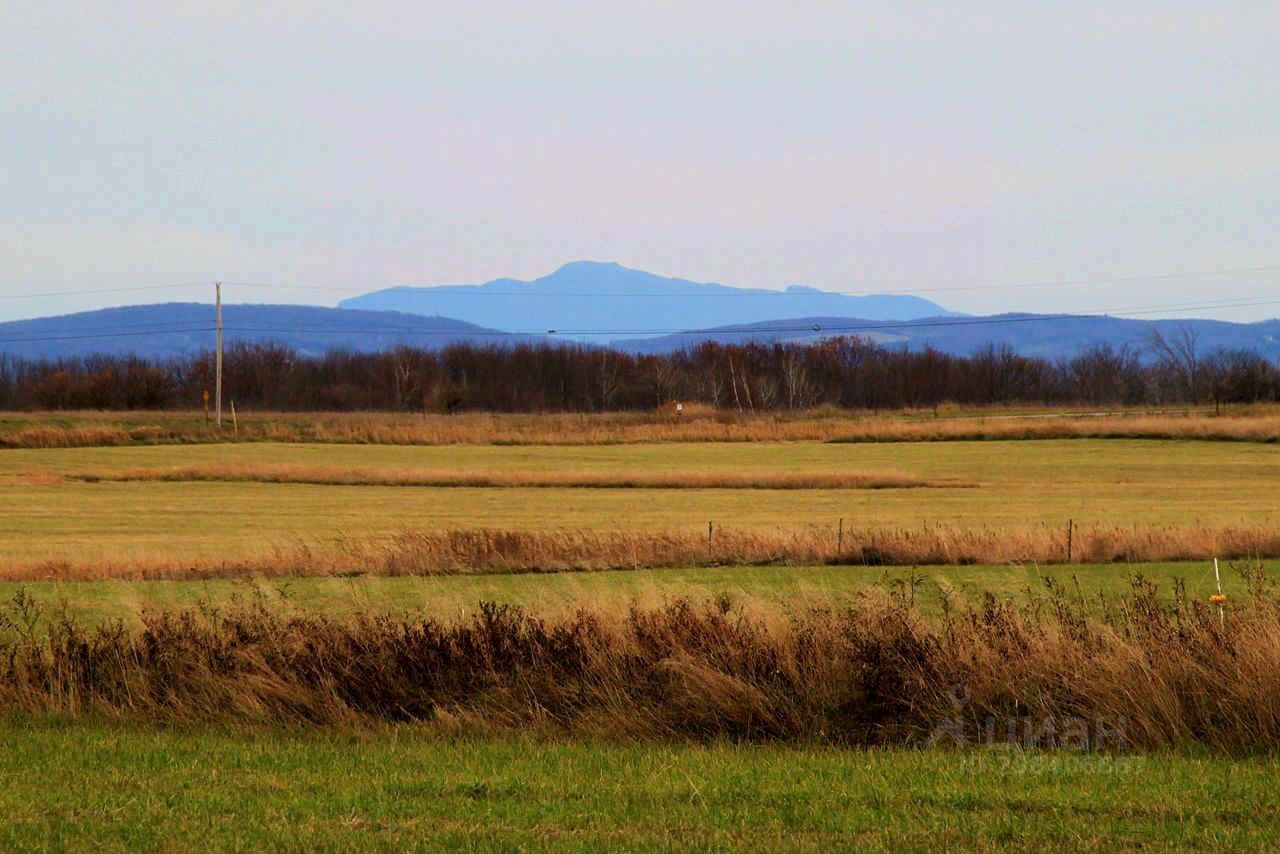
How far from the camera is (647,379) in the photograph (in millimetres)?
165125

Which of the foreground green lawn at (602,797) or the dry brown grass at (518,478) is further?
the dry brown grass at (518,478)

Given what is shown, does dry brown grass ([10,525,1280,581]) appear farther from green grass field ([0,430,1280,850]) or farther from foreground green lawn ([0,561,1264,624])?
green grass field ([0,430,1280,850])

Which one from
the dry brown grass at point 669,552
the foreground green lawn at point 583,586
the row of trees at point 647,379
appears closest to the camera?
the foreground green lawn at point 583,586

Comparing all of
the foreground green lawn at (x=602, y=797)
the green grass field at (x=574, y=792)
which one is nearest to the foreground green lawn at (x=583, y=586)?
the green grass field at (x=574, y=792)

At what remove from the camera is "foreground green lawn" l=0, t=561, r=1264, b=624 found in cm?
1878

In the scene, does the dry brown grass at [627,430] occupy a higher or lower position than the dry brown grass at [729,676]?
lower

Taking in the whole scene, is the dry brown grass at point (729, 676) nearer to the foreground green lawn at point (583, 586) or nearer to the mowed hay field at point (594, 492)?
the foreground green lawn at point (583, 586)

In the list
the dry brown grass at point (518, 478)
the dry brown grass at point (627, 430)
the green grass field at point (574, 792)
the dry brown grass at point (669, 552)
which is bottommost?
the dry brown grass at point (518, 478)

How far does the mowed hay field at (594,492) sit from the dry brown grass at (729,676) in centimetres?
1742

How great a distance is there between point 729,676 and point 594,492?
144 ft

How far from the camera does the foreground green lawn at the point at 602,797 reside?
711 centimetres

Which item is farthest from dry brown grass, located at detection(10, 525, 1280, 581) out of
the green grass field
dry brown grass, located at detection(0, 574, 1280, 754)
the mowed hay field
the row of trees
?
the row of trees

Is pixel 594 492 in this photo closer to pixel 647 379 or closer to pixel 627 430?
pixel 627 430

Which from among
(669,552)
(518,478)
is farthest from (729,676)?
(518,478)
